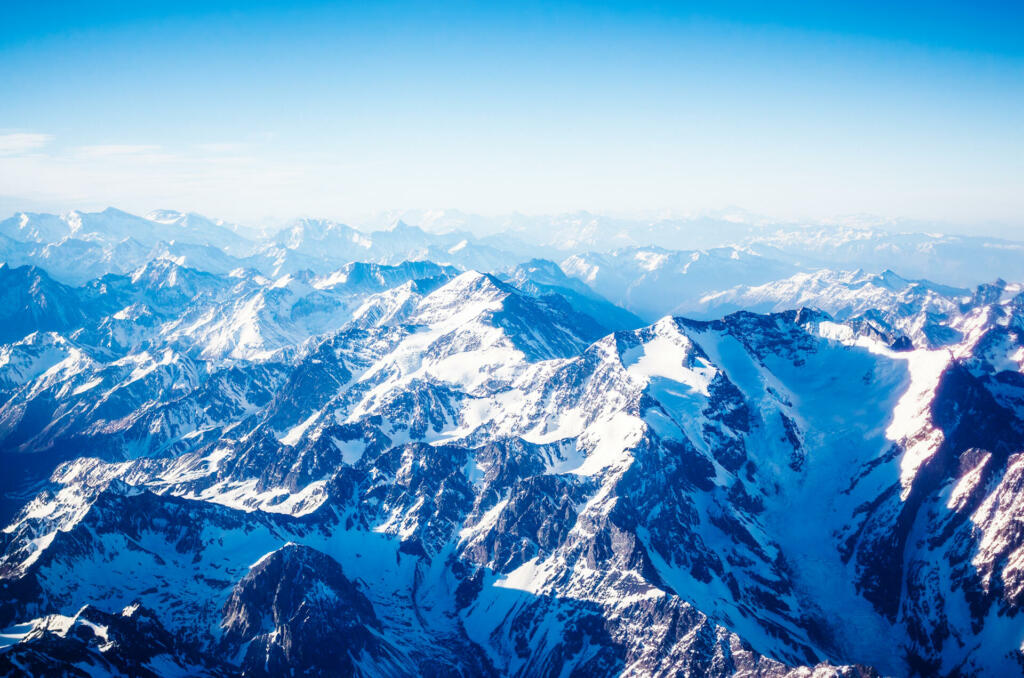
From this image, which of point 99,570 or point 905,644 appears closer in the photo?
point 905,644

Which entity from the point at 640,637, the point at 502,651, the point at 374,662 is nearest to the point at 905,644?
the point at 640,637

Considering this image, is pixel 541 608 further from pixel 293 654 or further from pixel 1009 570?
pixel 1009 570

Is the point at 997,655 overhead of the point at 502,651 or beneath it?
overhead

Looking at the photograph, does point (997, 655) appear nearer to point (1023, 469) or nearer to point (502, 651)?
point (1023, 469)

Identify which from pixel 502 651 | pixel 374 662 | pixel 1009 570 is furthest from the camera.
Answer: pixel 502 651

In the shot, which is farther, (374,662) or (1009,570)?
(374,662)

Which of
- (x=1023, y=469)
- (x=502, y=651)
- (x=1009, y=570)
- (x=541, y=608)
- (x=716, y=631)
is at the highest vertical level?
(x=1023, y=469)

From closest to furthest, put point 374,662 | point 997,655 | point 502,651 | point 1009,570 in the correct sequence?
point 997,655 → point 1009,570 → point 374,662 → point 502,651

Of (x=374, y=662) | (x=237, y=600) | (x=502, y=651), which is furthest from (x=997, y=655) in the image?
(x=237, y=600)

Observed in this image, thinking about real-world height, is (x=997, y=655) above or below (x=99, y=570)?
above
